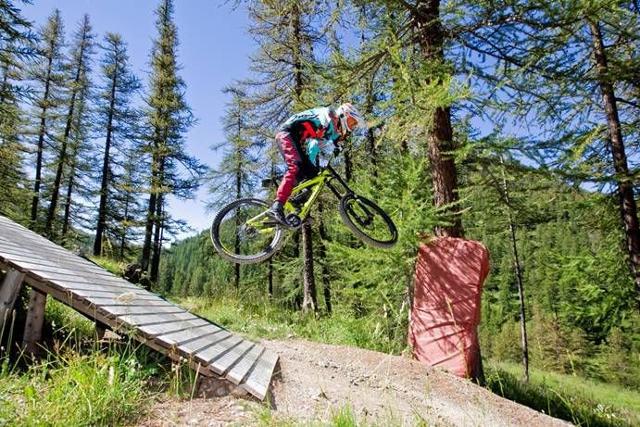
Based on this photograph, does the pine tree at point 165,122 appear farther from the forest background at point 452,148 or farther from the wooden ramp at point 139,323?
the wooden ramp at point 139,323

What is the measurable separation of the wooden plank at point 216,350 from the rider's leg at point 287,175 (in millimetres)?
1909

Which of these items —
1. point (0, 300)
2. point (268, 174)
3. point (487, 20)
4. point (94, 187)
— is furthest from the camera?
point (94, 187)

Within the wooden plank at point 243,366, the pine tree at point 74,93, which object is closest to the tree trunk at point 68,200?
Answer: the pine tree at point 74,93

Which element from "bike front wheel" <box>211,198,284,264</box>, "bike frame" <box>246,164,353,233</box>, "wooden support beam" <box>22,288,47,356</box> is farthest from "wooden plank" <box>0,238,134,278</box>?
"bike frame" <box>246,164,353,233</box>

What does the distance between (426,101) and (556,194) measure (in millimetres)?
4988

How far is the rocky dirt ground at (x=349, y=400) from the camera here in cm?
362

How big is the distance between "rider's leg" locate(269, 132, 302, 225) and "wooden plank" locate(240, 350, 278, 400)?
77.2 inches

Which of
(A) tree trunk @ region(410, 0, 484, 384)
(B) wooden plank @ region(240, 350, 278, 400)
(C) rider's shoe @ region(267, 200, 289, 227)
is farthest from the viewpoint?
(A) tree trunk @ region(410, 0, 484, 384)

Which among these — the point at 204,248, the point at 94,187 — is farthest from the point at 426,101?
the point at 94,187

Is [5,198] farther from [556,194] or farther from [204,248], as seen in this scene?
[556,194]

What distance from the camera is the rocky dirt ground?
3615mm

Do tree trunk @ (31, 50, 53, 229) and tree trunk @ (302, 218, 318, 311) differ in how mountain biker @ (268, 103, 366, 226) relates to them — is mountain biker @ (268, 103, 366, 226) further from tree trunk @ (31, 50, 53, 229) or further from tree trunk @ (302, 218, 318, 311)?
tree trunk @ (31, 50, 53, 229)

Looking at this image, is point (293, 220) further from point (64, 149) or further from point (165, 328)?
point (64, 149)

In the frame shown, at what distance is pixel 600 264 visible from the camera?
10.6m
